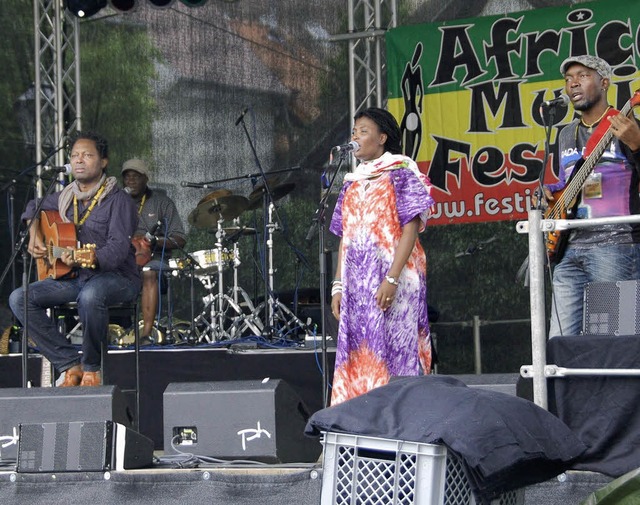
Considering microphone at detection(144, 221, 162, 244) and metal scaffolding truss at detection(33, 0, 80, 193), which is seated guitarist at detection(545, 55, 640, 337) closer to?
microphone at detection(144, 221, 162, 244)

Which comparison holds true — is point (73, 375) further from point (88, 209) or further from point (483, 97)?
point (483, 97)

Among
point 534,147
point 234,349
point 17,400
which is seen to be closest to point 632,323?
point 17,400

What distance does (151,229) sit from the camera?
8.68 meters

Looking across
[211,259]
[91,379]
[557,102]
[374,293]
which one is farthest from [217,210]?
[557,102]

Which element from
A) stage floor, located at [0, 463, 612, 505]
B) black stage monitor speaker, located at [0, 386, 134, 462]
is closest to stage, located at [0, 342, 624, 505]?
stage floor, located at [0, 463, 612, 505]

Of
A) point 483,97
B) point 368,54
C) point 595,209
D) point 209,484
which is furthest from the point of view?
point 368,54

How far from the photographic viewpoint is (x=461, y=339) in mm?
8648

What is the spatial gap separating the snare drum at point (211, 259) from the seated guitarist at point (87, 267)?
114 inches

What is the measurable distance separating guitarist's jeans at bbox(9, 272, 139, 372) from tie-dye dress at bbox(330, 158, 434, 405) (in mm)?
1555

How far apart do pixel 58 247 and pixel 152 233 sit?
2.96m

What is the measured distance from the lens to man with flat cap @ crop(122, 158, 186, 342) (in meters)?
8.64

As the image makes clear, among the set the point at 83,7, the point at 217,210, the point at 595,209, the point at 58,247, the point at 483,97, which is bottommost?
the point at 58,247

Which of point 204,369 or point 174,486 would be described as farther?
point 204,369

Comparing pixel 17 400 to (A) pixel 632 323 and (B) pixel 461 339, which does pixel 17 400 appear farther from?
(B) pixel 461 339
